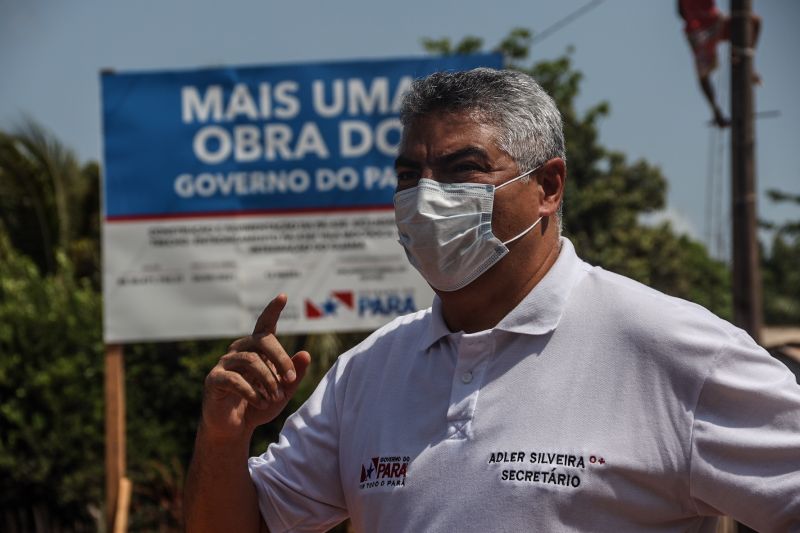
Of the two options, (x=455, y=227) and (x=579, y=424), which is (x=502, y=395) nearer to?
(x=579, y=424)

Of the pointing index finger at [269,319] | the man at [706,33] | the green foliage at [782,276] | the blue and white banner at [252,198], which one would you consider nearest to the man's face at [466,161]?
the pointing index finger at [269,319]

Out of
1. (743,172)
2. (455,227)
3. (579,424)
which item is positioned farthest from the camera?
(743,172)

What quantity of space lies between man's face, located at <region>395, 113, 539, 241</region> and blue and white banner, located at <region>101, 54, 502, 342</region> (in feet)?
15.3

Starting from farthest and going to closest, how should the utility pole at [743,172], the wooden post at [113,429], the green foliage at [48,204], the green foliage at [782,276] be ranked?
1. the green foliage at [782,276]
2. the green foliage at [48,204]
3. the utility pole at [743,172]
4. the wooden post at [113,429]

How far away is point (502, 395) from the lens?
93.8 inches

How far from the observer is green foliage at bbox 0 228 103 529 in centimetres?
951

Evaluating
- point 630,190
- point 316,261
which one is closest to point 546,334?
point 316,261

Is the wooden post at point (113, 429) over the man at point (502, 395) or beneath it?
beneath

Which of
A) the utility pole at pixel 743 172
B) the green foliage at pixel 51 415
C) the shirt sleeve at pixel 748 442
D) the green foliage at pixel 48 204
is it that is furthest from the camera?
the green foliage at pixel 48 204

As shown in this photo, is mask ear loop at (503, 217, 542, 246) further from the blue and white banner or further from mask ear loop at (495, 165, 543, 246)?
the blue and white banner

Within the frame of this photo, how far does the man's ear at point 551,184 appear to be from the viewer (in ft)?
8.66

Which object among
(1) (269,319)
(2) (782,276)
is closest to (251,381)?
(1) (269,319)

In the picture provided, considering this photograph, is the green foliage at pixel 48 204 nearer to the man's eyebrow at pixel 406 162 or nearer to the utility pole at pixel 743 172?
the utility pole at pixel 743 172

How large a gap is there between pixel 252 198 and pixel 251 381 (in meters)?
4.91
